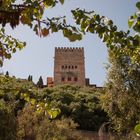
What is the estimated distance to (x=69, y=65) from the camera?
336ft

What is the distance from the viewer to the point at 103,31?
11.2 feet

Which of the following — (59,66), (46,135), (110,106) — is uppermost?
(59,66)

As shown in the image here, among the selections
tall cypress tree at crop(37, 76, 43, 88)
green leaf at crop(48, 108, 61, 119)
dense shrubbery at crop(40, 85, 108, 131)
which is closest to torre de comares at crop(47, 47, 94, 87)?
tall cypress tree at crop(37, 76, 43, 88)

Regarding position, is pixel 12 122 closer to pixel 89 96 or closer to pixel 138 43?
pixel 138 43

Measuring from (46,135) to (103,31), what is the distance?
26379 mm

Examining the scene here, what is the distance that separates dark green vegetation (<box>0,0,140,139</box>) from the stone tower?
4501cm

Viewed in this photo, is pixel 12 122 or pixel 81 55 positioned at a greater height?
pixel 81 55

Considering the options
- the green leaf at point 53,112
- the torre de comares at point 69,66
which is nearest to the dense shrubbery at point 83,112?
the green leaf at point 53,112

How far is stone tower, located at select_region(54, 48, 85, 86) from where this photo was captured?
98.1 meters

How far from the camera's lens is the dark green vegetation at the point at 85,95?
3453 millimetres

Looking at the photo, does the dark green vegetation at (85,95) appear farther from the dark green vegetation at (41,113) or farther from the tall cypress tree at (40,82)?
the tall cypress tree at (40,82)

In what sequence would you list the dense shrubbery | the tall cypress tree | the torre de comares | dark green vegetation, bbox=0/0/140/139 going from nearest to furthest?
dark green vegetation, bbox=0/0/140/139
the dense shrubbery
the tall cypress tree
the torre de comares

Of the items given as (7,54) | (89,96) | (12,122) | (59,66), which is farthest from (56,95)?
(59,66)

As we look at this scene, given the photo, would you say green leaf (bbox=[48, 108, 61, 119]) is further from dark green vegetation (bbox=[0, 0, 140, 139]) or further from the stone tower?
the stone tower
